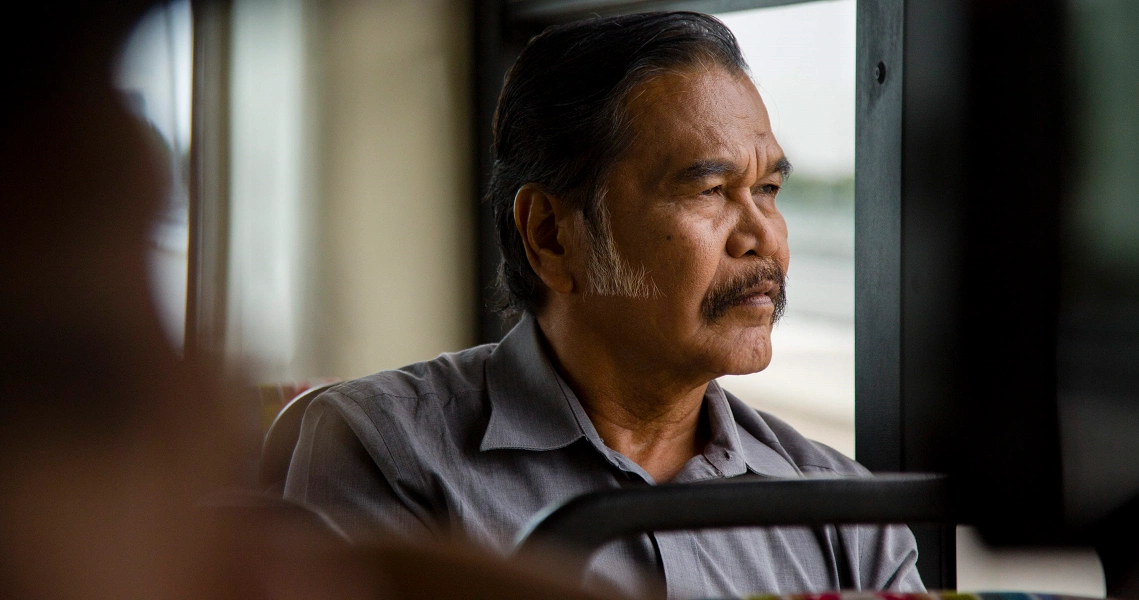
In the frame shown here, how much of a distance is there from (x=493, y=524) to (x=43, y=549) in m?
1.03

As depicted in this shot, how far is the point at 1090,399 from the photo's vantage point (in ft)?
1.48

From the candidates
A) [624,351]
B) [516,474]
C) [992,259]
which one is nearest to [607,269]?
[624,351]

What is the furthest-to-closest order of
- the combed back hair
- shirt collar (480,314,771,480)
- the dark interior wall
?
1. the combed back hair
2. shirt collar (480,314,771,480)
3. the dark interior wall

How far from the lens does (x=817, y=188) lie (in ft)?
5.97

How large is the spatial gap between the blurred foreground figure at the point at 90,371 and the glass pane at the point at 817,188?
161 cm

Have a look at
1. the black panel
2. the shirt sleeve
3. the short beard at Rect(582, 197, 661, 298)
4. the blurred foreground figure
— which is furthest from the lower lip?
the blurred foreground figure

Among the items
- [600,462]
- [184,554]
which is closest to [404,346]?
[600,462]

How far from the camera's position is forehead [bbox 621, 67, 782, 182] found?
1323mm

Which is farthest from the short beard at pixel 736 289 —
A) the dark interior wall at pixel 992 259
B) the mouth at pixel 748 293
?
the dark interior wall at pixel 992 259

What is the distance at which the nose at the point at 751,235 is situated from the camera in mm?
1328

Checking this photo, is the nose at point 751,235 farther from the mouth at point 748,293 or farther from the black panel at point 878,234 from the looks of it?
the black panel at point 878,234

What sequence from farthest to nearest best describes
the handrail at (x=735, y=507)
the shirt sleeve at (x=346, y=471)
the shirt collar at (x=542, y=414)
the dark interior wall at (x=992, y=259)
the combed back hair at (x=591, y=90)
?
the combed back hair at (x=591, y=90), the shirt collar at (x=542, y=414), the shirt sleeve at (x=346, y=471), the handrail at (x=735, y=507), the dark interior wall at (x=992, y=259)

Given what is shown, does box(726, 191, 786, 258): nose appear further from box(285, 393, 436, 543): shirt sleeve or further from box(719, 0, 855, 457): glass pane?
box(285, 393, 436, 543): shirt sleeve

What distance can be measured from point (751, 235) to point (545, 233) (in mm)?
330
